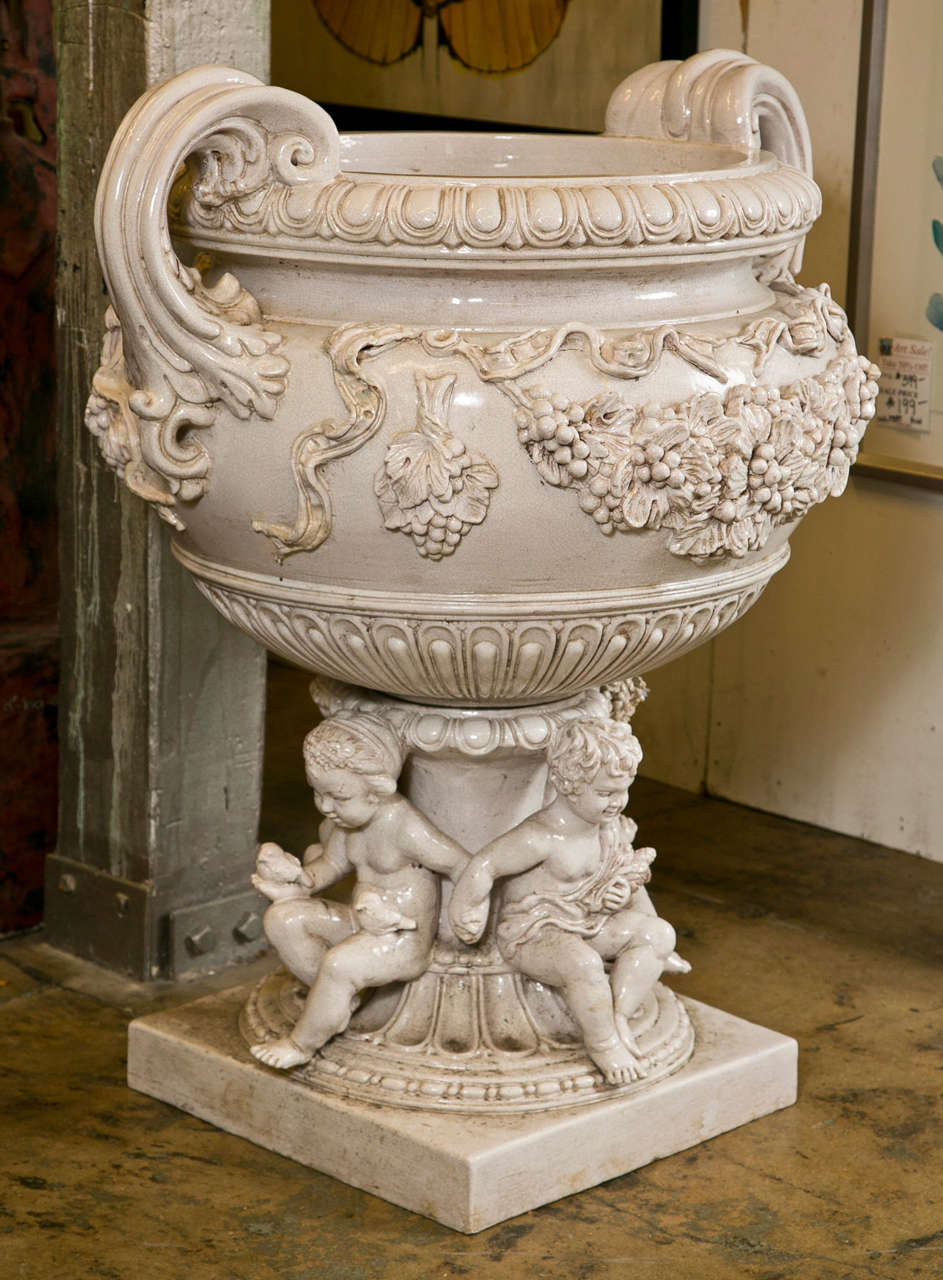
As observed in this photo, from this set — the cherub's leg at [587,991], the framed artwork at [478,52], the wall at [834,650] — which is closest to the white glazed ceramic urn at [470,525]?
the cherub's leg at [587,991]

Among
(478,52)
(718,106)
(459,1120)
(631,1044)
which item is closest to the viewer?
(459,1120)

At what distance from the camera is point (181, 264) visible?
249 cm

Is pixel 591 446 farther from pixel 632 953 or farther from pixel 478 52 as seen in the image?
pixel 478 52

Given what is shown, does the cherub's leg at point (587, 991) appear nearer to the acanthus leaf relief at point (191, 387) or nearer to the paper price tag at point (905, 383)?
the acanthus leaf relief at point (191, 387)

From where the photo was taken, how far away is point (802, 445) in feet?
8.32

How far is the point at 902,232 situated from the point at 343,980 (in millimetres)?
1849

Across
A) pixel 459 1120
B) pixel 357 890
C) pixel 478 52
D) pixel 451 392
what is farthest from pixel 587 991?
pixel 478 52

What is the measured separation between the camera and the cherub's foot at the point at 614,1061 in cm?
276

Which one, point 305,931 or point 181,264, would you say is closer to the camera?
point 181,264

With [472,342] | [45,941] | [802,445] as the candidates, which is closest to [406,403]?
[472,342]

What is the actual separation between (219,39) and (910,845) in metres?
2.05

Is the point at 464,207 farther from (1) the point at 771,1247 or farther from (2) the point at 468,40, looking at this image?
(2) the point at 468,40

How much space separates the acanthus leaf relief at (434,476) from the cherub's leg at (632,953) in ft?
2.31

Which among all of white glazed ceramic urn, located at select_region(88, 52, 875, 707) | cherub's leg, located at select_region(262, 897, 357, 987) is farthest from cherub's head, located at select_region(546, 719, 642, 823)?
cherub's leg, located at select_region(262, 897, 357, 987)
